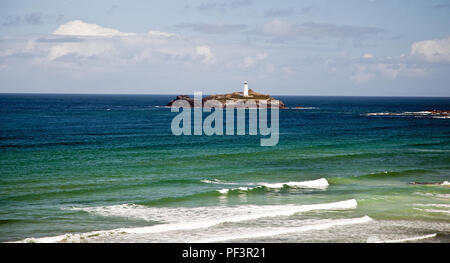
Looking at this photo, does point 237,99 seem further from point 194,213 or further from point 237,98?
point 194,213

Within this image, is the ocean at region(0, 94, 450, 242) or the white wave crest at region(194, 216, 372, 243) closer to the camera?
the white wave crest at region(194, 216, 372, 243)

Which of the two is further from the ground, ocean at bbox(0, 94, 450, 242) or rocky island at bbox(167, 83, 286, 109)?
rocky island at bbox(167, 83, 286, 109)

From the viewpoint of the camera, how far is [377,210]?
A: 2189 cm

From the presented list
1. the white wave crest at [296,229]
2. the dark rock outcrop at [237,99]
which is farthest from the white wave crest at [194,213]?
the dark rock outcrop at [237,99]

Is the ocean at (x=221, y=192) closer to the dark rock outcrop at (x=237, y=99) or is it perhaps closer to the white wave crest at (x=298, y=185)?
the white wave crest at (x=298, y=185)

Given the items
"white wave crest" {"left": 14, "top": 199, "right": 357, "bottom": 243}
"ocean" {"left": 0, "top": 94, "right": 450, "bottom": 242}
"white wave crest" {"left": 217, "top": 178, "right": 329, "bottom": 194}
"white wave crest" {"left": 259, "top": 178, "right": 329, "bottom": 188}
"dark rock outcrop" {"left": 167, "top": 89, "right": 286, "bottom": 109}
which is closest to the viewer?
"ocean" {"left": 0, "top": 94, "right": 450, "bottom": 242}

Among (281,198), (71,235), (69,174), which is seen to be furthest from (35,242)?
(69,174)

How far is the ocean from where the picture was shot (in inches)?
732

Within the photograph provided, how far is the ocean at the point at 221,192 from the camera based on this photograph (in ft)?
61.0

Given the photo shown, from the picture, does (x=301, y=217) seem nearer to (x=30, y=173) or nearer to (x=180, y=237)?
→ (x=180, y=237)

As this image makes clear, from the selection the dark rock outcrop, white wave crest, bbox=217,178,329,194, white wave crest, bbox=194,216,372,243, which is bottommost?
white wave crest, bbox=194,216,372,243

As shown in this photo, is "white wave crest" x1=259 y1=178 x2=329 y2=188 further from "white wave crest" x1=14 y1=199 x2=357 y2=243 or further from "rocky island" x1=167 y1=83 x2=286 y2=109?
"rocky island" x1=167 y1=83 x2=286 y2=109

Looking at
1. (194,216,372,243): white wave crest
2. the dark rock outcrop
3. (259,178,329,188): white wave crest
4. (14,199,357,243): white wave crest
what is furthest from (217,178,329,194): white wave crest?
the dark rock outcrop

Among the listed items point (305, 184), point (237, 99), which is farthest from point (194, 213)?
point (237, 99)
